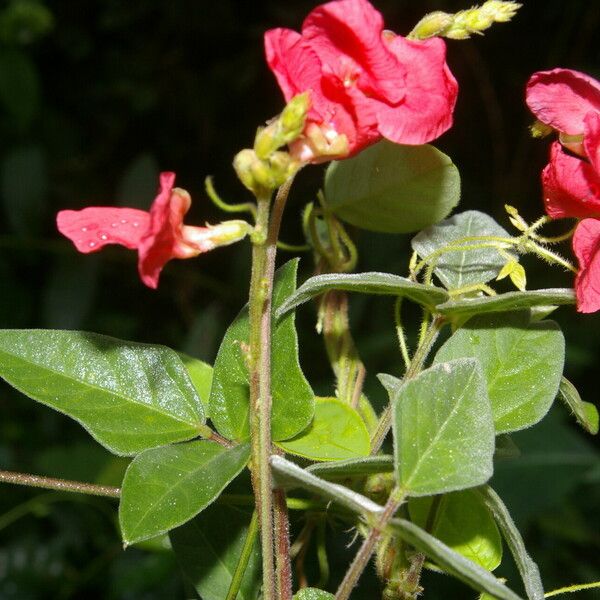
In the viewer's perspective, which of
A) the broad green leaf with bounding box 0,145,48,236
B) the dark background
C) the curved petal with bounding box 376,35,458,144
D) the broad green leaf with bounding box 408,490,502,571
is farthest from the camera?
the broad green leaf with bounding box 0,145,48,236

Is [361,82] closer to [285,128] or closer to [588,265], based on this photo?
[285,128]

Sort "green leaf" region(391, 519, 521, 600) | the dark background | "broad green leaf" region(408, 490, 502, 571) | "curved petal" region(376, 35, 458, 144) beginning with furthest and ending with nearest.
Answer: the dark background, "broad green leaf" region(408, 490, 502, 571), "curved petal" region(376, 35, 458, 144), "green leaf" region(391, 519, 521, 600)

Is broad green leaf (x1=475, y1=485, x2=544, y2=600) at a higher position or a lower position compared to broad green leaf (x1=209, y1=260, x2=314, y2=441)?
lower

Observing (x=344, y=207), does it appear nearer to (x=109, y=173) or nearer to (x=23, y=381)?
(x=23, y=381)

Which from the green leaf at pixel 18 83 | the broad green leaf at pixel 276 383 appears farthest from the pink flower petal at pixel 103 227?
the green leaf at pixel 18 83

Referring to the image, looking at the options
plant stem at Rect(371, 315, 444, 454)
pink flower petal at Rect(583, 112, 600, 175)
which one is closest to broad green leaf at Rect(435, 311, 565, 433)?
plant stem at Rect(371, 315, 444, 454)

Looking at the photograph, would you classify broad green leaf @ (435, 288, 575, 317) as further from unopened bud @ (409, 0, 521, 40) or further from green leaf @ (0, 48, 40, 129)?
green leaf @ (0, 48, 40, 129)

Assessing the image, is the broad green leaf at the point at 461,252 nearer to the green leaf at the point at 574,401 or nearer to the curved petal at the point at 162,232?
the green leaf at the point at 574,401
